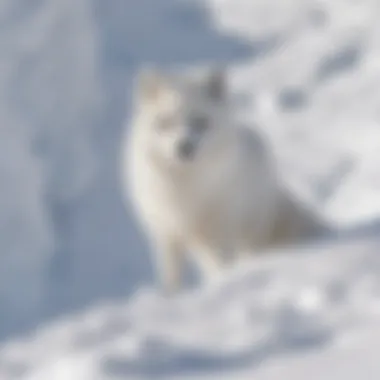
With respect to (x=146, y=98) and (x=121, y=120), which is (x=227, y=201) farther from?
(x=121, y=120)

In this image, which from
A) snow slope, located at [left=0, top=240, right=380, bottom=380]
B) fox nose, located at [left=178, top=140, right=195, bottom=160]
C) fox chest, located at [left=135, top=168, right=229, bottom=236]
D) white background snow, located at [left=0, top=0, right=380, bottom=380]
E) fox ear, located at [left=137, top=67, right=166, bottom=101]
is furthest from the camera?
white background snow, located at [left=0, top=0, right=380, bottom=380]

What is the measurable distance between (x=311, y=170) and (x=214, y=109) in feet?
10.3

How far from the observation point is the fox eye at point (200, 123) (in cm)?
323

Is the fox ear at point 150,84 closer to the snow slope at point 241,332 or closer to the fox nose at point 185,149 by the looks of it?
the fox nose at point 185,149

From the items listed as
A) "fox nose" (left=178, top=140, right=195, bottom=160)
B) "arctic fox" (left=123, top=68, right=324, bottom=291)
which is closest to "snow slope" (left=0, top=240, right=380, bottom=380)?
"fox nose" (left=178, top=140, right=195, bottom=160)

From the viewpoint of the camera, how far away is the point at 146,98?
10.9 feet

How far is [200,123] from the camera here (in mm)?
3258

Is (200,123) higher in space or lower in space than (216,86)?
lower

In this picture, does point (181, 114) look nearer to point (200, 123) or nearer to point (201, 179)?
point (200, 123)

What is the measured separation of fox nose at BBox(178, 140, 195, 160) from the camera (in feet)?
10.4

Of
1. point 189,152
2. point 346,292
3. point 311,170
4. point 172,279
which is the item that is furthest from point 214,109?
point 311,170

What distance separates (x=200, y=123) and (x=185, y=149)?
12 cm

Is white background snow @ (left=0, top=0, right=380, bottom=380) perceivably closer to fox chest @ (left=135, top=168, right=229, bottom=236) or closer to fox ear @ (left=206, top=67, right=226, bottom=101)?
fox chest @ (left=135, top=168, right=229, bottom=236)

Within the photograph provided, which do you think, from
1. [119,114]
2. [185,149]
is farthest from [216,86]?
[119,114]
